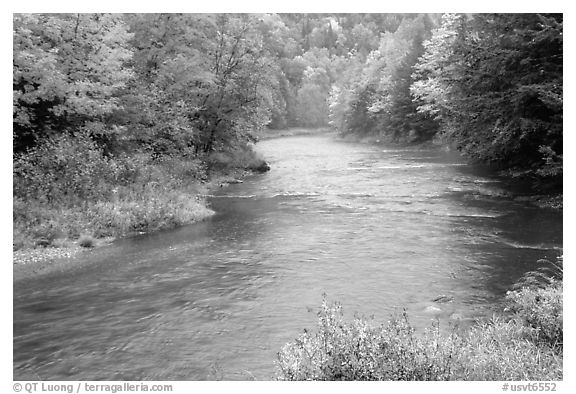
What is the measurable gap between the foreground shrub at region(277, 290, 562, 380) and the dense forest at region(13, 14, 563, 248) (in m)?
10.2

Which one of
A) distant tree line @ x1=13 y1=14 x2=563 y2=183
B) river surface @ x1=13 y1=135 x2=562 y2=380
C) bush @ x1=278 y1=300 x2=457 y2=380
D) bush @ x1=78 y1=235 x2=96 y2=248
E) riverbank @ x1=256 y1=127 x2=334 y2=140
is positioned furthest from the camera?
riverbank @ x1=256 y1=127 x2=334 y2=140

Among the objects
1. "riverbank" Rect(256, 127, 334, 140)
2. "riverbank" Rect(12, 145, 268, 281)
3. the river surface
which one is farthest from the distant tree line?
"riverbank" Rect(256, 127, 334, 140)

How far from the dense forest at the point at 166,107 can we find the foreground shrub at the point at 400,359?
10197 mm

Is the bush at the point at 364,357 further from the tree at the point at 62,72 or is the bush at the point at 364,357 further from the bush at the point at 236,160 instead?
the bush at the point at 236,160

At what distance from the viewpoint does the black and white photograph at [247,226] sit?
757cm

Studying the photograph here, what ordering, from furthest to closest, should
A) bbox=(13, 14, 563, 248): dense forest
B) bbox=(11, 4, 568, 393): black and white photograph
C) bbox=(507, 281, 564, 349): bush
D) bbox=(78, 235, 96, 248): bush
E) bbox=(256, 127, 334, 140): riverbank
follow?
bbox=(256, 127, 334, 140): riverbank → bbox=(13, 14, 563, 248): dense forest → bbox=(78, 235, 96, 248): bush → bbox=(507, 281, 564, 349): bush → bbox=(11, 4, 568, 393): black and white photograph

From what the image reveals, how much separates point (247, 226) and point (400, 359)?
37.4 feet

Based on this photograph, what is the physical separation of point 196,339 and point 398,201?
13.8m

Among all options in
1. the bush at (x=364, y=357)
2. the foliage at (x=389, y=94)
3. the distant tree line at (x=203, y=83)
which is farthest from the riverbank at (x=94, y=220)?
the foliage at (x=389, y=94)

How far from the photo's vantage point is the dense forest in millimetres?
16641

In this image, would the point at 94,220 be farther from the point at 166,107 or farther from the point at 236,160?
the point at 236,160

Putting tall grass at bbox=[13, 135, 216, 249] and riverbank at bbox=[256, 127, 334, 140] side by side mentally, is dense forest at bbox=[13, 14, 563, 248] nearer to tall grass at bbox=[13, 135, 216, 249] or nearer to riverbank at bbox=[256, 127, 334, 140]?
tall grass at bbox=[13, 135, 216, 249]

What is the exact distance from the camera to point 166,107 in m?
24.4
